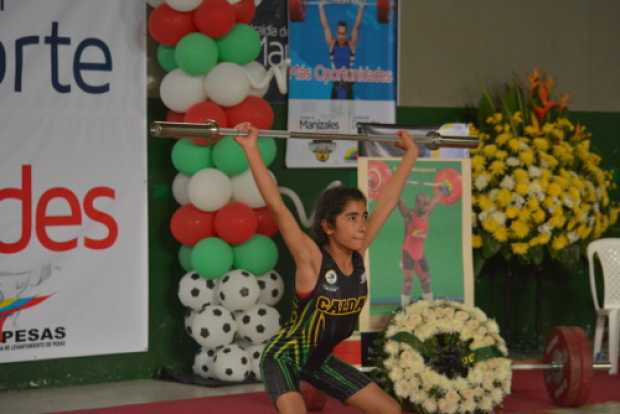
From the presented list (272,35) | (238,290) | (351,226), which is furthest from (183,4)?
(351,226)

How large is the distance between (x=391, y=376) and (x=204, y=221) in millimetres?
1387

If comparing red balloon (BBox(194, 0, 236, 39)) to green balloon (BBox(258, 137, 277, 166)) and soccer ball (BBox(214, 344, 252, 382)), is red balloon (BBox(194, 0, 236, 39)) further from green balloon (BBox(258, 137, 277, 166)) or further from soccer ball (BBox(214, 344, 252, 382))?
soccer ball (BBox(214, 344, 252, 382))

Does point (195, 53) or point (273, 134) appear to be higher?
point (195, 53)

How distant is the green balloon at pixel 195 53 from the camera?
534cm

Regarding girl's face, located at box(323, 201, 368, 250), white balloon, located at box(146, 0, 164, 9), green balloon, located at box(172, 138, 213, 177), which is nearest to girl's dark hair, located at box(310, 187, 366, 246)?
girl's face, located at box(323, 201, 368, 250)

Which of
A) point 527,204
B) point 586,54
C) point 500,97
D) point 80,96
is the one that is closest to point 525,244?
point 527,204

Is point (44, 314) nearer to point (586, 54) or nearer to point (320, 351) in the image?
point (320, 351)

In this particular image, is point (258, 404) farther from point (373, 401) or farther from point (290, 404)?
point (290, 404)

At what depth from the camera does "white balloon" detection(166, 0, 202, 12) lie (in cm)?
535

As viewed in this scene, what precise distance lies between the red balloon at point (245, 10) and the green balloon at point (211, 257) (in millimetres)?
1207

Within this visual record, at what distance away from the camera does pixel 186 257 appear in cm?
571

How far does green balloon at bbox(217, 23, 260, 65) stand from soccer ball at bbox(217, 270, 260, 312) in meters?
1.16

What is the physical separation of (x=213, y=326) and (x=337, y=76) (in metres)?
1.85

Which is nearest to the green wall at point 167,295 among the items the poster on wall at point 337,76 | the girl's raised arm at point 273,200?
the poster on wall at point 337,76
